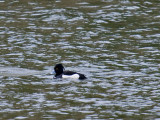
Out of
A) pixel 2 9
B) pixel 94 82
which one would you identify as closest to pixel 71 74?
pixel 94 82

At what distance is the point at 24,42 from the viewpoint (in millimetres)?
26047

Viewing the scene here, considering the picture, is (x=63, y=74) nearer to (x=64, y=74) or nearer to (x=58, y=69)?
(x=64, y=74)

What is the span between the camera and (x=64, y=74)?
2100 cm

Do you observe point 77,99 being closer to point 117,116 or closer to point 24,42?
point 117,116

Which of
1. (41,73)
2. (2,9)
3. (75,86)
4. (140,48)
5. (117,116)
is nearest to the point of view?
(117,116)

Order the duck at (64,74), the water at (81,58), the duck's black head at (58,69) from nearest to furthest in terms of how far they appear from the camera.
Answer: the water at (81,58)
the duck at (64,74)
the duck's black head at (58,69)

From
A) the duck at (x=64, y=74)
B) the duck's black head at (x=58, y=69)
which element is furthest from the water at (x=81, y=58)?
the duck's black head at (x=58, y=69)

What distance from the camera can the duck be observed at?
2027 cm

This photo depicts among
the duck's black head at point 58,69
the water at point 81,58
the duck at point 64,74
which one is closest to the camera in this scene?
the water at point 81,58

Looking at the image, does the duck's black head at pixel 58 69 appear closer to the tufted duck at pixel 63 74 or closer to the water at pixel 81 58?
the tufted duck at pixel 63 74

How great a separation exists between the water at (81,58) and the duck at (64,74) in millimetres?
197

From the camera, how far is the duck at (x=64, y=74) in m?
20.3

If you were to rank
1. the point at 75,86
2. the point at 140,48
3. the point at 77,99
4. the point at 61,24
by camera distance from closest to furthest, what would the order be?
1. the point at 77,99
2. the point at 75,86
3. the point at 140,48
4. the point at 61,24

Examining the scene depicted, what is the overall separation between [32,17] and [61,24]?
6.62 ft
